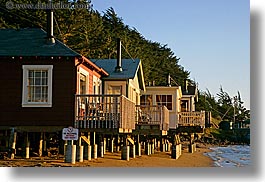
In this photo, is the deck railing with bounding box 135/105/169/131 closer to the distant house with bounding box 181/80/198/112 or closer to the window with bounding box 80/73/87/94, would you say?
the window with bounding box 80/73/87/94

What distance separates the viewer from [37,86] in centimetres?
1845

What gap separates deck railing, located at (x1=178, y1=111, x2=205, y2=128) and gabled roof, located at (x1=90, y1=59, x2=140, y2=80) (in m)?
5.44

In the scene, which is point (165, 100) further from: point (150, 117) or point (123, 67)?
point (150, 117)

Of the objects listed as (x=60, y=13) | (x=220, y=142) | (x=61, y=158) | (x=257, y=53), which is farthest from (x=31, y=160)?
(x=220, y=142)

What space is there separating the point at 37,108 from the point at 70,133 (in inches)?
51.2

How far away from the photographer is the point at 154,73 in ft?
86.9

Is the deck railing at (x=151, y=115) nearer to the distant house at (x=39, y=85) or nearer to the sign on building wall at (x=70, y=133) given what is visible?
the distant house at (x=39, y=85)

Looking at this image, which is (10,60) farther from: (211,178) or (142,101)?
(142,101)

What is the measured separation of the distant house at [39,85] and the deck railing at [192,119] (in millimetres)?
10170

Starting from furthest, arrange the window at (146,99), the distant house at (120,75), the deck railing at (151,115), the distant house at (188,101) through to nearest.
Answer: the distant house at (188,101) → the window at (146,99) → the distant house at (120,75) → the deck railing at (151,115)

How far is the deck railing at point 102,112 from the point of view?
17.8 metres

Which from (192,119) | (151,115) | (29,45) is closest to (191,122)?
(192,119)

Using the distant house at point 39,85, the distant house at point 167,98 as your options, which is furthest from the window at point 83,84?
the distant house at point 167,98

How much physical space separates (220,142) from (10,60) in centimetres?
2774
